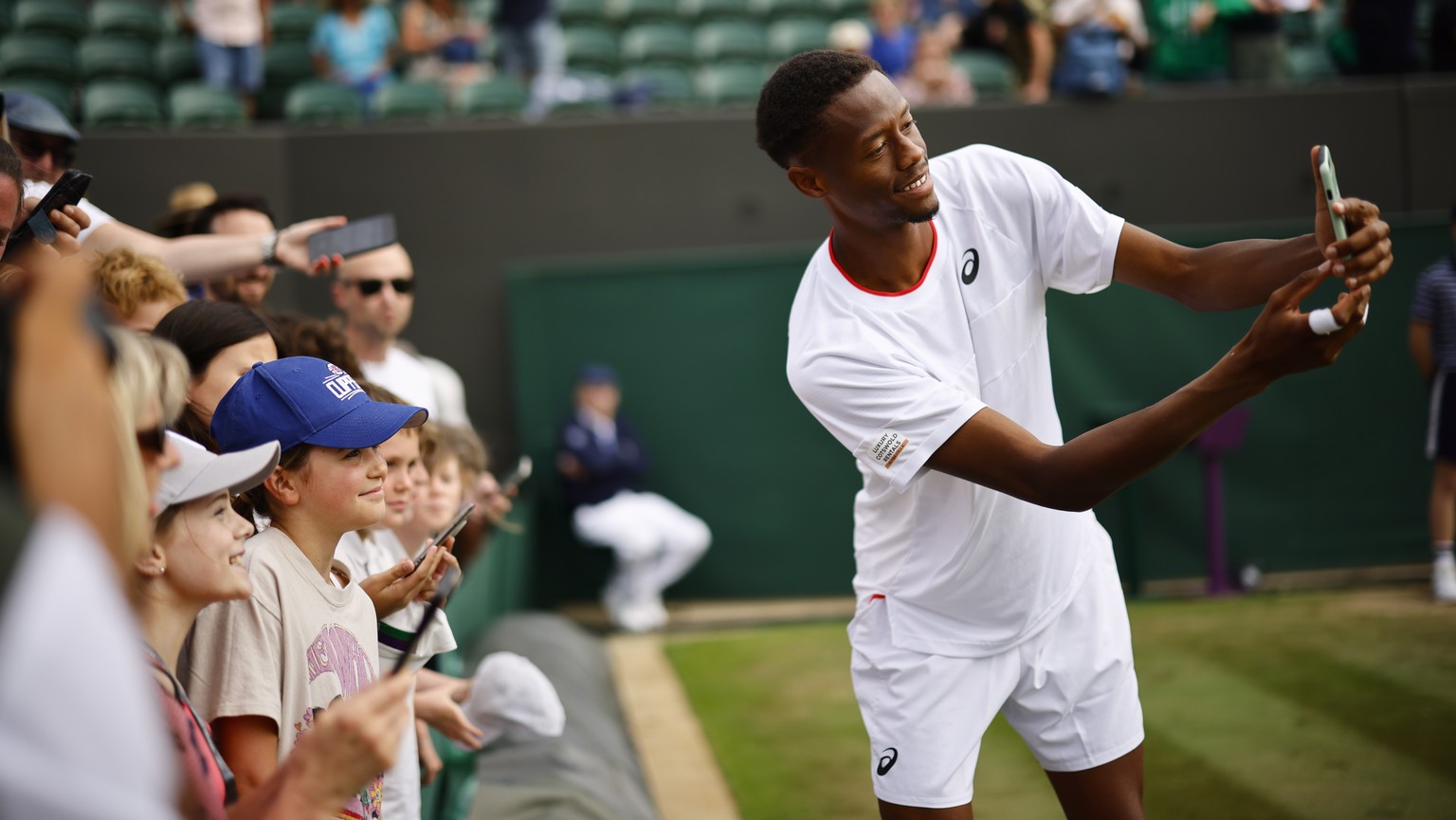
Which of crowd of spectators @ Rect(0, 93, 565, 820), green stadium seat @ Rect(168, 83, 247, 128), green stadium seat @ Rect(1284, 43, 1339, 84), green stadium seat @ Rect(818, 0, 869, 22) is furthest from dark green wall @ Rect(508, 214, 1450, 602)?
crowd of spectators @ Rect(0, 93, 565, 820)

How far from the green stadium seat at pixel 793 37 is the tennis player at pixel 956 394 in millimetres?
8236

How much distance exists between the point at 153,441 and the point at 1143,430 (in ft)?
5.04

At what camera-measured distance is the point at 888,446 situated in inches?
102

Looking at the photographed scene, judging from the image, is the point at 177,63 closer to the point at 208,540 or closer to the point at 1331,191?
the point at 208,540

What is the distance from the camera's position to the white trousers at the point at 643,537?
346 inches

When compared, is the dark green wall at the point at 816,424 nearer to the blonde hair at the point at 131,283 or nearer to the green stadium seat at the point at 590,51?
the green stadium seat at the point at 590,51

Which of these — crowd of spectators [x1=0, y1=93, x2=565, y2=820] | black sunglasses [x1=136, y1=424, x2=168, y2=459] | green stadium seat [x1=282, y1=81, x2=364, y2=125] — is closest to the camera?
crowd of spectators [x1=0, y1=93, x2=565, y2=820]

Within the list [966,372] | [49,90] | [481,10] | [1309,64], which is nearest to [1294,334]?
[966,372]

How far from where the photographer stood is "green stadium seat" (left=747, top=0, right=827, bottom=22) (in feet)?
37.3

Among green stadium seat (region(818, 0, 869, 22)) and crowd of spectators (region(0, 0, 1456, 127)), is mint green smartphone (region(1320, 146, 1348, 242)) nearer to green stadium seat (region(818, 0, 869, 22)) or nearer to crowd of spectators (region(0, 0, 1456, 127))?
crowd of spectators (region(0, 0, 1456, 127))

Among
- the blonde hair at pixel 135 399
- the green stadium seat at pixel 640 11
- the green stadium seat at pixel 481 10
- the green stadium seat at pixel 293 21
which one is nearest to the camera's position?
the blonde hair at pixel 135 399

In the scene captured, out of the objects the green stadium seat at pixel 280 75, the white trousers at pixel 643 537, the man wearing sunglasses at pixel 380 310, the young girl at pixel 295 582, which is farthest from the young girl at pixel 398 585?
the green stadium seat at pixel 280 75

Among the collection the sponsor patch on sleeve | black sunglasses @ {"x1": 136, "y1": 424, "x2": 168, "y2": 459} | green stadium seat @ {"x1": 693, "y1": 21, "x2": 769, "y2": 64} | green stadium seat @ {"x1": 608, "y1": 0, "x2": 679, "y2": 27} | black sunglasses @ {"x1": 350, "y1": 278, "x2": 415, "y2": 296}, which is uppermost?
green stadium seat @ {"x1": 608, "y1": 0, "x2": 679, "y2": 27}

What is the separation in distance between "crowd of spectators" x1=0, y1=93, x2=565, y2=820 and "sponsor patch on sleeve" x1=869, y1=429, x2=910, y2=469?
829 mm
